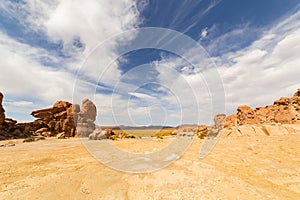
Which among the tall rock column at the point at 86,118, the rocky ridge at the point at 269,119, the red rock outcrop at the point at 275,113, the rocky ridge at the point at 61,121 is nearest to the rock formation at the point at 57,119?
the rocky ridge at the point at 61,121

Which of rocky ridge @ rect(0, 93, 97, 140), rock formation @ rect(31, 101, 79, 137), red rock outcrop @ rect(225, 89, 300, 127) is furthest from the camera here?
rock formation @ rect(31, 101, 79, 137)

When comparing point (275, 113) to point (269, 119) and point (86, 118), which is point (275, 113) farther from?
point (86, 118)

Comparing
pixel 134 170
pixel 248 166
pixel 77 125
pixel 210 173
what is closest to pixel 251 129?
pixel 248 166

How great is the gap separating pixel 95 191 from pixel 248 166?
8.16 m

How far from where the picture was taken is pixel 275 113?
45438mm

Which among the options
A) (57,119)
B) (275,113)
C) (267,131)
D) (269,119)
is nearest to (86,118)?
(57,119)

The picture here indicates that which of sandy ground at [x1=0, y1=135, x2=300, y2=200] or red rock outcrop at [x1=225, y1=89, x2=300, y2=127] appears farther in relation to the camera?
red rock outcrop at [x1=225, y1=89, x2=300, y2=127]

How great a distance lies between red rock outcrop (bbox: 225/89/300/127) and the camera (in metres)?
40.8

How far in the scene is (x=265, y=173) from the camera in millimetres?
8273

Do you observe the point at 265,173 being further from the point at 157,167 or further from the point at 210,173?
the point at 157,167

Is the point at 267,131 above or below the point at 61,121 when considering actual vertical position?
below

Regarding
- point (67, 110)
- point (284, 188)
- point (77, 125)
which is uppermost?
point (67, 110)

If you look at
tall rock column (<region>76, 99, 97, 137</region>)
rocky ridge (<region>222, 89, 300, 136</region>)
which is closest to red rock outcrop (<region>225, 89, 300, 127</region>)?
rocky ridge (<region>222, 89, 300, 136</region>)

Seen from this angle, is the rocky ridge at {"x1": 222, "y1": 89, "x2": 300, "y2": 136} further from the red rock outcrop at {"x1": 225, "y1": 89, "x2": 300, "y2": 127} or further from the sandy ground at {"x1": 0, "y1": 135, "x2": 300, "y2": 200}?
the sandy ground at {"x1": 0, "y1": 135, "x2": 300, "y2": 200}
